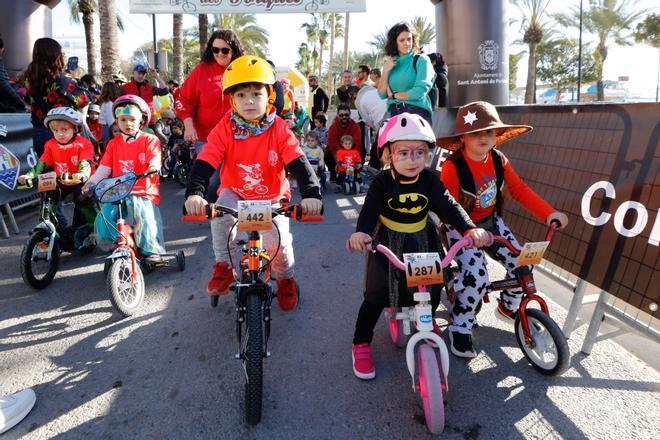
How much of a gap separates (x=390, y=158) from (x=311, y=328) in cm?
148

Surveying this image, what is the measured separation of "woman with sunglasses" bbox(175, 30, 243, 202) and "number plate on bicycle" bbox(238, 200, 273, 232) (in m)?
2.03

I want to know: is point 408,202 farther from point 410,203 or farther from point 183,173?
point 183,173

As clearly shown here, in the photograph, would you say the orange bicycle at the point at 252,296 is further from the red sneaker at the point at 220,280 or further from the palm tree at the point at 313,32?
the palm tree at the point at 313,32

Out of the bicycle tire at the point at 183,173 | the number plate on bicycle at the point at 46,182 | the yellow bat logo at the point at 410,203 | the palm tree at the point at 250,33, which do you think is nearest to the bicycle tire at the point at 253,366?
the yellow bat logo at the point at 410,203

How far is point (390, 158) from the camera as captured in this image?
8.65 feet

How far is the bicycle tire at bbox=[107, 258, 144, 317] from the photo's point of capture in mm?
3457

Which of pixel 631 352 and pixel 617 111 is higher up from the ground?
pixel 617 111

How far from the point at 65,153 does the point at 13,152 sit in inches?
97.1

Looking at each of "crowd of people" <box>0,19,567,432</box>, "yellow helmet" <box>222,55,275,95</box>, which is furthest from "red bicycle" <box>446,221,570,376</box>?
"yellow helmet" <box>222,55,275,95</box>

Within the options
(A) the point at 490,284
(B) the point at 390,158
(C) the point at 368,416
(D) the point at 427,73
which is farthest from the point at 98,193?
(D) the point at 427,73

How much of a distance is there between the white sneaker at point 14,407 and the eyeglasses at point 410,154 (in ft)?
8.31

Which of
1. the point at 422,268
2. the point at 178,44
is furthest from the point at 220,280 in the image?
the point at 178,44

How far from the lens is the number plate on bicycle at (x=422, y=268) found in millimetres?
2182

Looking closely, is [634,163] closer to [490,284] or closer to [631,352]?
[490,284]
